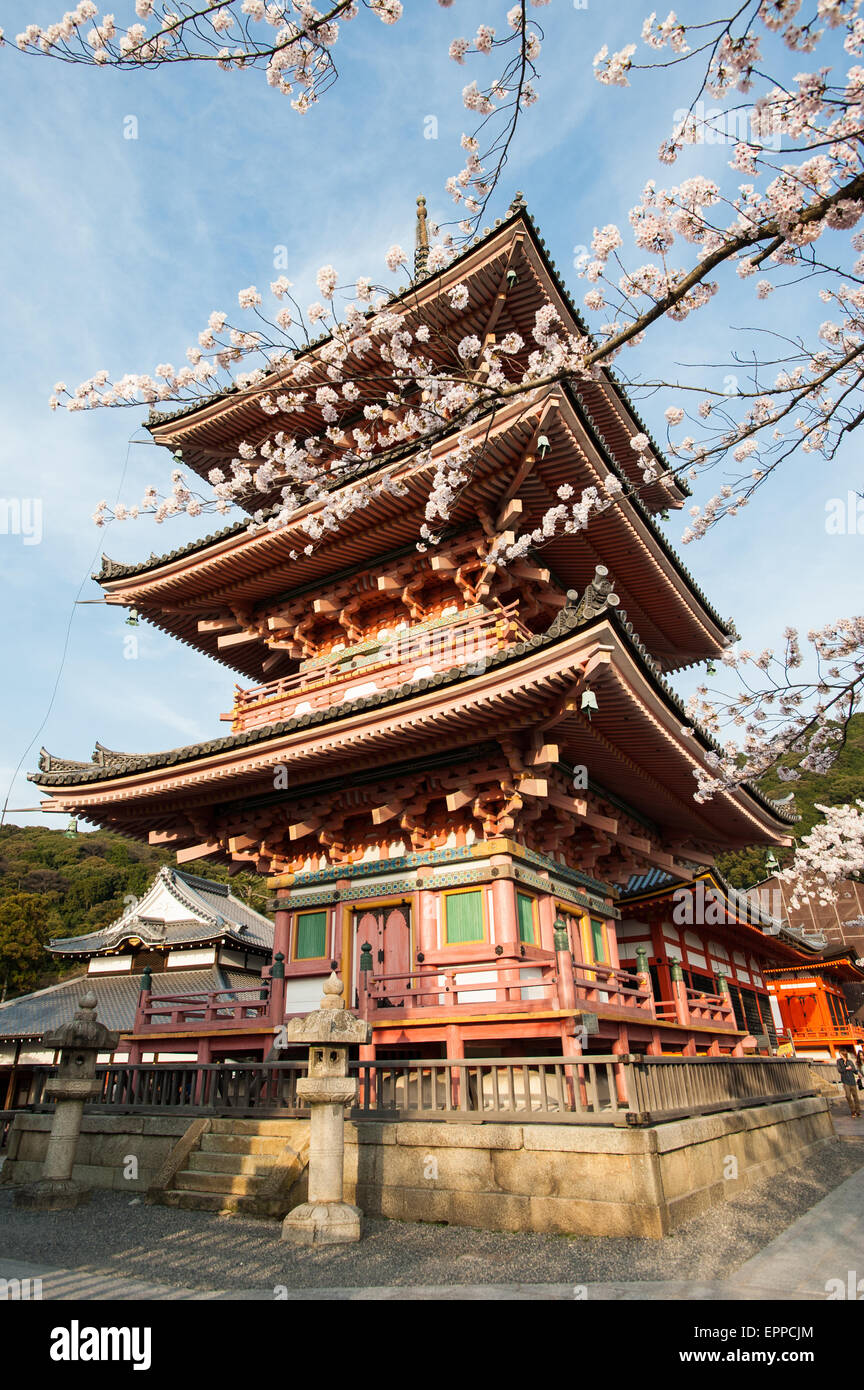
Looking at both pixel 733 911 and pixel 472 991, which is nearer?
pixel 472 991

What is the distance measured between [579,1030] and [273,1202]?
12.4 feet

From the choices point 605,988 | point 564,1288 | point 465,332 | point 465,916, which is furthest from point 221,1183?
point 465,332

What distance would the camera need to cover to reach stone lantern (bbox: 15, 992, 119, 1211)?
369 inches

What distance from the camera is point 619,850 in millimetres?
14211

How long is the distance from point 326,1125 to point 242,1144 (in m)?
2.88

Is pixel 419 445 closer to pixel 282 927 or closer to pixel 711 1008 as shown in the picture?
pixel 282 927

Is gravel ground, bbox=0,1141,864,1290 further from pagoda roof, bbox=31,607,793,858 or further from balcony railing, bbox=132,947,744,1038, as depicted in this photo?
pagoda roof, bbox=31,607,793,858

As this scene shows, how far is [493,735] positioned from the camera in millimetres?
10836

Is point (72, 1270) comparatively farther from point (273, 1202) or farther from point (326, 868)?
point (326, 868)

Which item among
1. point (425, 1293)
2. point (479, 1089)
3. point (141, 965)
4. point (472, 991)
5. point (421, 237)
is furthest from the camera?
point (141, 965)

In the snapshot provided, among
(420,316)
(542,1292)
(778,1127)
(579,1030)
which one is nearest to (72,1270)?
(542,1292)

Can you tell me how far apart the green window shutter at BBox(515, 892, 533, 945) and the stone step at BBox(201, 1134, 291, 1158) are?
408 cm

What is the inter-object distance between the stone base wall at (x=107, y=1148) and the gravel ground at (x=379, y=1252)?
1497 millimetres

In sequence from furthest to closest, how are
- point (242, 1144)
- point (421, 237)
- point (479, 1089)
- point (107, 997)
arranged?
point (107, 997) → point (421, 237) → point (242, 1144) → point (479, 1089)
